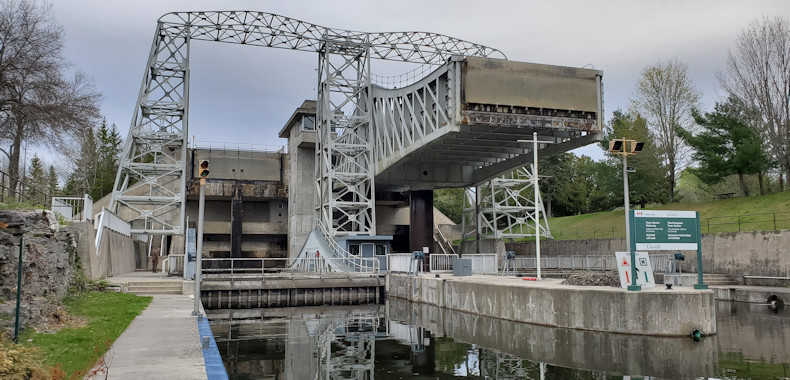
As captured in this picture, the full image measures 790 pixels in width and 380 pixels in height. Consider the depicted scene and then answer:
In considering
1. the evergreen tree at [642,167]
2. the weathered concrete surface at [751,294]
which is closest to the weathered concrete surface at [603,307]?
the weathered concrete surface at [751,294]

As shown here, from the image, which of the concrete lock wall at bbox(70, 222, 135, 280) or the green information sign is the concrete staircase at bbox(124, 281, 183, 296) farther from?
the green information sign

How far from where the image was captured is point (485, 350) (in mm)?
16094

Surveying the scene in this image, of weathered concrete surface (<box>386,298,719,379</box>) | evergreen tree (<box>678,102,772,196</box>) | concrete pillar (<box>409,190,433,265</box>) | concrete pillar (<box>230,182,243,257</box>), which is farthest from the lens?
concrete pillar (<box>230,182,243,257</box>)

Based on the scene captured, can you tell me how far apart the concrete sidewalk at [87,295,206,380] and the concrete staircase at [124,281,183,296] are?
27.7 feet

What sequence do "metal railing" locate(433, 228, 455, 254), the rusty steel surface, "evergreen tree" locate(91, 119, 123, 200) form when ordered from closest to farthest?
the rusty steel surface
"metal railing" locate(433, 228, 455, 254)
"evergreen tree" locate(91, 119, 123, 200)

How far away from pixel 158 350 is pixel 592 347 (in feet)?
35.1

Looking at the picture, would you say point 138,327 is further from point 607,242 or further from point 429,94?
point 607,242

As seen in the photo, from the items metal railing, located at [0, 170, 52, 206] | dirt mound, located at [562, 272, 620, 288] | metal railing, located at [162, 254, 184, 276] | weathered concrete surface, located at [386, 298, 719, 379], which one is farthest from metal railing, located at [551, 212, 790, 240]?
metal railing, located at [0, 170, 52, 206]

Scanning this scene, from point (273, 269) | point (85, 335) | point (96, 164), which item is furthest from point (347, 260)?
point (96, 164)

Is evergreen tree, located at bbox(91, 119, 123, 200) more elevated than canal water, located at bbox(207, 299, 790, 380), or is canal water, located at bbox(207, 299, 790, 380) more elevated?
evergreen tree, located at bbox(91, 119, 123, 200)

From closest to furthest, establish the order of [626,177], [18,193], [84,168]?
[18,193], [626,177], [84,168]

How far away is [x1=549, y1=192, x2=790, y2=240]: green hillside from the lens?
115 ft

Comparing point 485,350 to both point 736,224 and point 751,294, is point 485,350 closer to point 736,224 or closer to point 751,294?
point 751,294

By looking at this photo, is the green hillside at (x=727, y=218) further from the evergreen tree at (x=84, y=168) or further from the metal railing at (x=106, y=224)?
the evergreen tree at (x=84, y=168)
